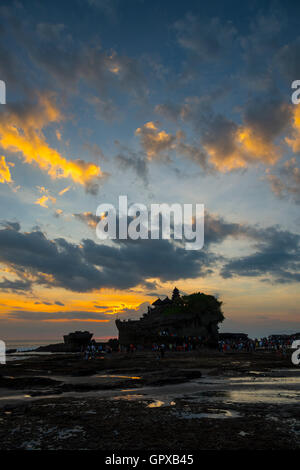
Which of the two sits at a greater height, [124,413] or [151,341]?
[124,413]

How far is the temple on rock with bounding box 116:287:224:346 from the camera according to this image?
74.8 meters

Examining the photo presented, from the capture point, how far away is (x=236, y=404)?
37.6 feet

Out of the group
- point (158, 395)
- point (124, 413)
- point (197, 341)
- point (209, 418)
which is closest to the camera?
point (209, 418)

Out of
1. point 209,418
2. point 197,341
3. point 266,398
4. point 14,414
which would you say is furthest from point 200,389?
point 197,341

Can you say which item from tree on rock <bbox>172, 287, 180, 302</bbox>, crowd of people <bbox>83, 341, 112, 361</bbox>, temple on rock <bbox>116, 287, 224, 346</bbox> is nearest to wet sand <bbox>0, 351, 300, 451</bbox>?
crowd of people <bbox>83, 341, 112, 361</bbox>

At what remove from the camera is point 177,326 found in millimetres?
77500

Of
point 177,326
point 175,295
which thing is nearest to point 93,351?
point 177,326

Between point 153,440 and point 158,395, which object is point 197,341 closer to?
point 158,395

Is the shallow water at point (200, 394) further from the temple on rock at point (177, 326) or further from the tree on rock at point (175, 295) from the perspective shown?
the tree on rock at point (175, 295)

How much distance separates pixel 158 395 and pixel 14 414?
20.5ft

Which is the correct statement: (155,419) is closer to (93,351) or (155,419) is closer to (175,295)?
(93,351)

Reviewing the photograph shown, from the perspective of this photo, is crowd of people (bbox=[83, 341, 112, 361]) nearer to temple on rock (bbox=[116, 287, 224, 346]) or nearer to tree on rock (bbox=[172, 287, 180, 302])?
temple on rock (bbox=[116, 287, 224, 346])

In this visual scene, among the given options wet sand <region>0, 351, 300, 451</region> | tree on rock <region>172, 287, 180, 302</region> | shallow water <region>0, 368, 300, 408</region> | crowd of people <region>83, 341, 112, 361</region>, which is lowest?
crowd of people <region>83, 341, 112, 361</region>

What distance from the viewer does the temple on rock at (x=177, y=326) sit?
74.8 m
